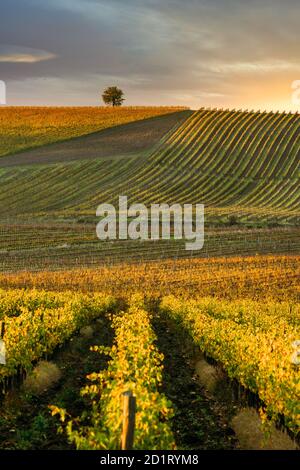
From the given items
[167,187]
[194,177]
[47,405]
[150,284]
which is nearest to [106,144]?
[194,177]

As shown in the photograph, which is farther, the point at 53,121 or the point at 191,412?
the point at 53,121

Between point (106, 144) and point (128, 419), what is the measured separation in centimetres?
9440

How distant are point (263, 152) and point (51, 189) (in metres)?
32.7

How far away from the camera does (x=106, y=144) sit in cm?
10081

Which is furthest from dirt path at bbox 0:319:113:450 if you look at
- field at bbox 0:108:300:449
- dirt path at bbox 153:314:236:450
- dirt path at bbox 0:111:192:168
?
dirt path at bbox 0:111:192:168

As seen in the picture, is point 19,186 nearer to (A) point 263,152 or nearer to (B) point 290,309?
(A) point 263,152

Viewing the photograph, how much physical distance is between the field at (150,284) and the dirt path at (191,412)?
0.21 ft

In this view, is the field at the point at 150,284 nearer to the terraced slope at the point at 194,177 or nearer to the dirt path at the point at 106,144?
the terraced slope at the point at 194,177

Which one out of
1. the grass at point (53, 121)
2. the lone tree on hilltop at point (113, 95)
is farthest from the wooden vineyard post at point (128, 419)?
the lone tree on hilltop at point (113, 95)

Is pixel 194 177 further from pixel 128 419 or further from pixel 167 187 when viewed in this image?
pixel 128 419

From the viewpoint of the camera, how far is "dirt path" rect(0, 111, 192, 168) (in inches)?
3748

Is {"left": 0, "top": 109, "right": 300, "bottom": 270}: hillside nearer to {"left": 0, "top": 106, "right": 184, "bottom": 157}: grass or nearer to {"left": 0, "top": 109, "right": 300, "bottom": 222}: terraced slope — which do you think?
{"left": 0, "top": 109, "right": 300, "bottom": 222}: terraced slope

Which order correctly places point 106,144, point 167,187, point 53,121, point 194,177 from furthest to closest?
point 53,121
point 106,144
point 194,177
point 167,187

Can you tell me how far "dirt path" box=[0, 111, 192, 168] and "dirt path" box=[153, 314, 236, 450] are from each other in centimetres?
7559
